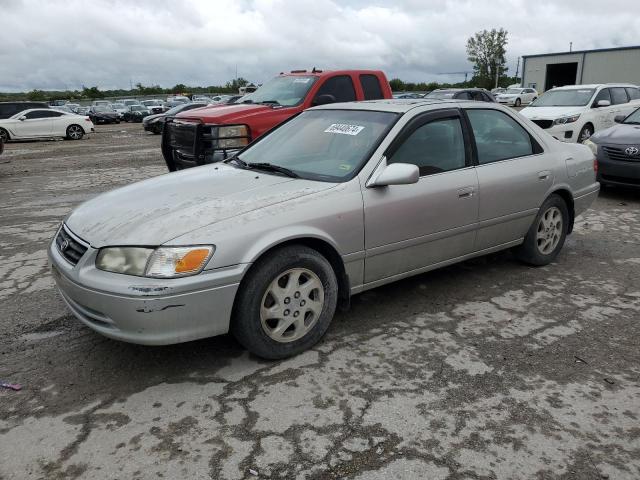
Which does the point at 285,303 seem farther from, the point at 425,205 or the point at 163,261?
the point at 425,205

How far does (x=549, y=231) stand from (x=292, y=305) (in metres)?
2.82

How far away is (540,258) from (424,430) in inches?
111

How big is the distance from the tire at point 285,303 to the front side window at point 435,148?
1.00 m

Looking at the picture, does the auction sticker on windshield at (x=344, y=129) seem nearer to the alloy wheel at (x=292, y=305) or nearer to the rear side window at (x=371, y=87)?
the alloy wheel at (x=292, y=305)

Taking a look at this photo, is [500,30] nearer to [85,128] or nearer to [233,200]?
[85,128]

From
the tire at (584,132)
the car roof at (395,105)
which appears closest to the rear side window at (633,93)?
the tire at (584,132)

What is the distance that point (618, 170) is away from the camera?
760 centimetres

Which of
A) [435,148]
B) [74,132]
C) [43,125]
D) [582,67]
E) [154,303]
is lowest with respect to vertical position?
[74,132]

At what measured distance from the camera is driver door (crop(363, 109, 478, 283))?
3520 mm

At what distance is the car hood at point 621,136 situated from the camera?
7.57m

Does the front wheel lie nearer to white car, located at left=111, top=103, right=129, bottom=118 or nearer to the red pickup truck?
white car, located at left=111, top=103, right=129, bottom=118

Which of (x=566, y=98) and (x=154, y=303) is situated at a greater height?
(x=566, y=98)

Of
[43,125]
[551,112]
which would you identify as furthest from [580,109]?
[43,125]

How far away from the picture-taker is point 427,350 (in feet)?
10.9
